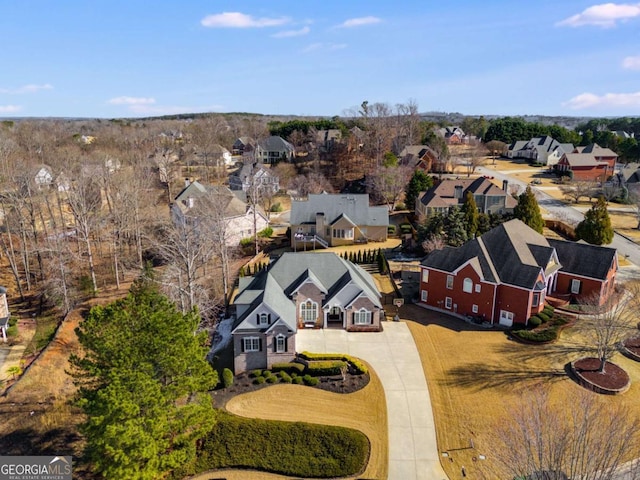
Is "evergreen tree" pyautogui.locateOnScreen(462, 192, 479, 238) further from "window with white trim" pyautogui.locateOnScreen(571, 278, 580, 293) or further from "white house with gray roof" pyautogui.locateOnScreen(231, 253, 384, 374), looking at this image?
"white house with gray roof" pyautogui.locateOnScreen(231, 253, 384, 374)

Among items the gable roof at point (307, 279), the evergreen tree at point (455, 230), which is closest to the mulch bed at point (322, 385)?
the gable roof at point (307, 279)

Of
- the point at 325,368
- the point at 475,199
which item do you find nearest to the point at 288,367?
the point at 325,368

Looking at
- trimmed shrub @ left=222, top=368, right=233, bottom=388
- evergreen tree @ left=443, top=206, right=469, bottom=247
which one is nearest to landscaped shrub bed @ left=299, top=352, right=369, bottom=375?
trimmed shrub @ left=222, top=368, right=233, bottom=388

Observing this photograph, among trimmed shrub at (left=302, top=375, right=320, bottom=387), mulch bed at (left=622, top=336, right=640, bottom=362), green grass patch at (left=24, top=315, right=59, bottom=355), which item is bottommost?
green grass patch at (left=24, top=315, right=59, bottom=355)

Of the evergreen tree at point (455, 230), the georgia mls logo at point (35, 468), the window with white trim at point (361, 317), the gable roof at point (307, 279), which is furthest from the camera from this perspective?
the evergreen tree at point (455, 230)

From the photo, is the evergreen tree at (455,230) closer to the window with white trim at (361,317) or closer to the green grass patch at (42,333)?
the window with white trim at (361,317)

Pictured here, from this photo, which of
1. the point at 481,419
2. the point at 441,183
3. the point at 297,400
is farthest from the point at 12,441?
the point at 441,183
